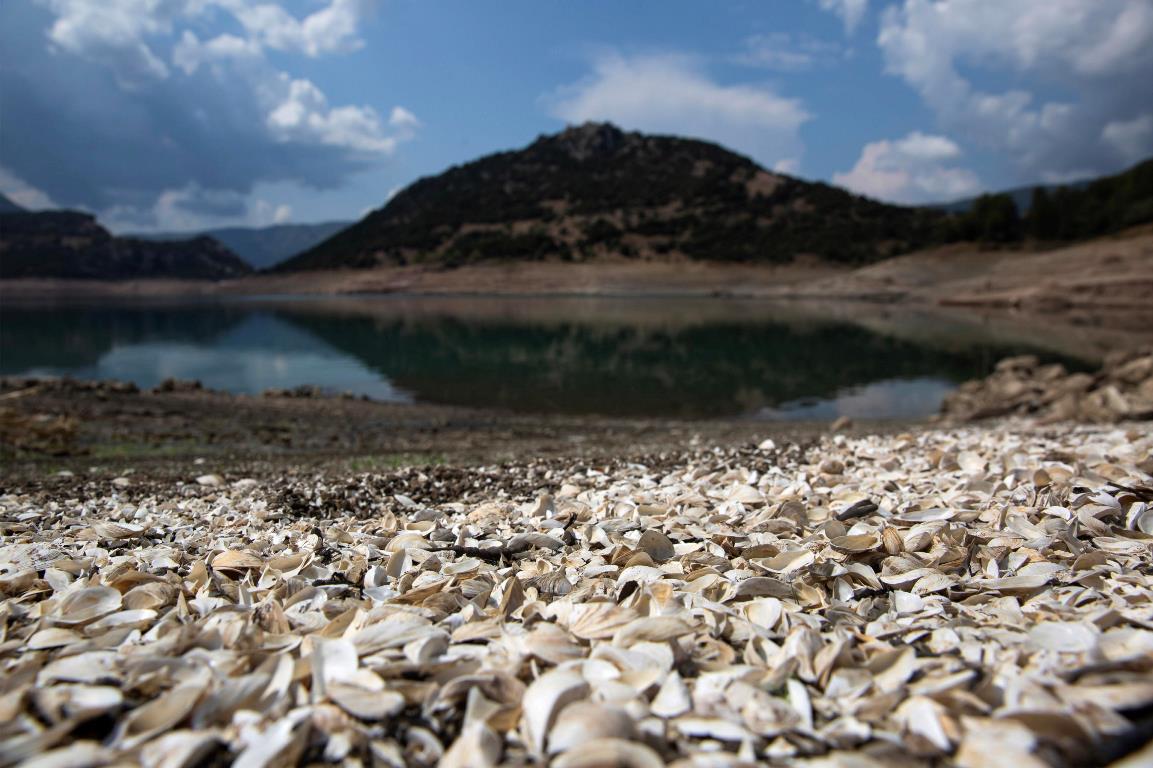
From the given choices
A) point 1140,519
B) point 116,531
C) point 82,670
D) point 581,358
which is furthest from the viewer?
point 581,358

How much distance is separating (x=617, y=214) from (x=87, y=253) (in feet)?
312

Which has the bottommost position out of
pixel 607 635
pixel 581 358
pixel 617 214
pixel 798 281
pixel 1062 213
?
pixel 581 358

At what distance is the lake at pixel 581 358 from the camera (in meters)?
20.7

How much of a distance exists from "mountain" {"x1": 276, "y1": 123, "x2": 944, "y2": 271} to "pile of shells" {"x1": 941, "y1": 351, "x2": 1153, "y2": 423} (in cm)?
7067

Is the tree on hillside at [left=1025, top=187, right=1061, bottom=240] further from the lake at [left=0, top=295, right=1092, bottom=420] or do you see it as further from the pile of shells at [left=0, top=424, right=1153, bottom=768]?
the pile of shells at [left=0, top=424, right=1153, bottom=768]

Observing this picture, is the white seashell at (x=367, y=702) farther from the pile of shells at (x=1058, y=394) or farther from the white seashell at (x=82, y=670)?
the pile of shells at (x=1058, y=394)

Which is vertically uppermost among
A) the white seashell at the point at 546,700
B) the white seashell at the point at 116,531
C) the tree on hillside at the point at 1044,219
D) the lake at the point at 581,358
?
the tree on hillside at the point at 1044,219

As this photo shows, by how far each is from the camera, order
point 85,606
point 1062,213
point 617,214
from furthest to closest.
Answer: point 617,214 → point 1062,213 → point 85,606

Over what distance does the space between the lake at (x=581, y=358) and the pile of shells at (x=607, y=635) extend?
15073 millimetres

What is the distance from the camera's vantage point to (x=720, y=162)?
13350cm

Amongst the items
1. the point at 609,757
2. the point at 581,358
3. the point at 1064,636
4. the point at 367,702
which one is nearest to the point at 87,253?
the point at 581,358

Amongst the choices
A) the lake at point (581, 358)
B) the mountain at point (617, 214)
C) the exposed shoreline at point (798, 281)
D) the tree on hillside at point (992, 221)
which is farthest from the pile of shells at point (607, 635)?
the mountain at point (617, 214)

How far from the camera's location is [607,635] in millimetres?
2031

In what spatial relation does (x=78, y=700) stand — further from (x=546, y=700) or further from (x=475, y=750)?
(x=546, y=700)
